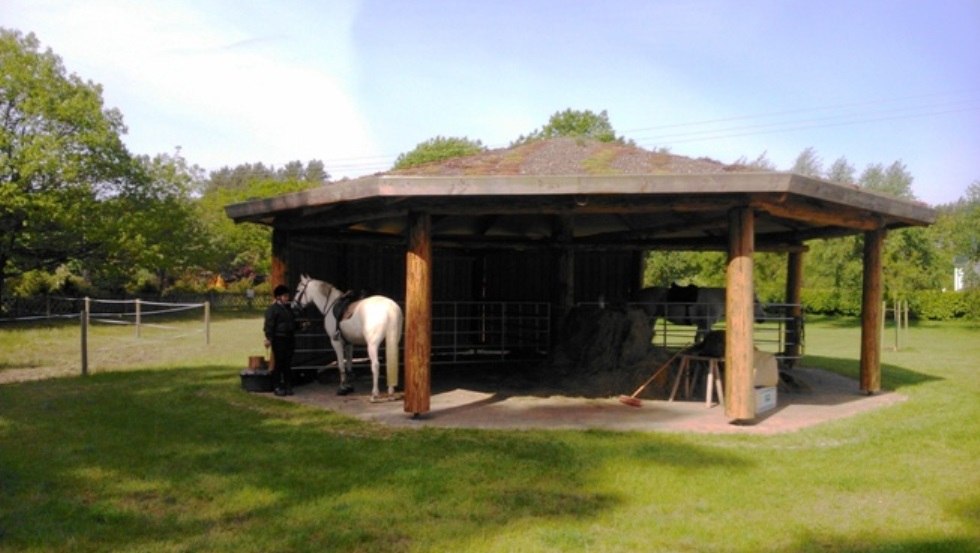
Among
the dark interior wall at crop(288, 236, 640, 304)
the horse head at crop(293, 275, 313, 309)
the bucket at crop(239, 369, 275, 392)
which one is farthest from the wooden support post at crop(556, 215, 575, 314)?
the bucket at crop(239, 369, 275, 392)

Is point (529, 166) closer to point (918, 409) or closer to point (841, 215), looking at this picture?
point (841, 215)

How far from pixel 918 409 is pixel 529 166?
6163 mm

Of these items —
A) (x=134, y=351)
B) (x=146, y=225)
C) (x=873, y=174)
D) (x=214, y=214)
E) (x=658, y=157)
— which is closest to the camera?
(x=658, y=157)

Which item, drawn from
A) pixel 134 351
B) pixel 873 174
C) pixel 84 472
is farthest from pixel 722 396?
pixel 873 174

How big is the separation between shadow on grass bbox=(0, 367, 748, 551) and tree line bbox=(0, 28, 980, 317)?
20248 millimetres

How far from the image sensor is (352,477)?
6230 mm

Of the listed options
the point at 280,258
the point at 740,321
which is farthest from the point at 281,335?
the point at 740,321

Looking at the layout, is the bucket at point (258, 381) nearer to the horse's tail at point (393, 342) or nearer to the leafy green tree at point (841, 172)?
the horse's tail at point (393, 342)

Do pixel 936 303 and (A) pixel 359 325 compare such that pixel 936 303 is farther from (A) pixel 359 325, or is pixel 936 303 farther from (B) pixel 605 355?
(A) pixel 359 325

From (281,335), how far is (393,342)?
5.60ft

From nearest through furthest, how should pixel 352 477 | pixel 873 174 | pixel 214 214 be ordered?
pixel 352 477 → pixel 873 174 → pixel 214 214

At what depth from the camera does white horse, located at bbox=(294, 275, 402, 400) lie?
10039 millimetres

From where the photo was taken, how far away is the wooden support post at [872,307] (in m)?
10.9

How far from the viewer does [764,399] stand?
949cm
